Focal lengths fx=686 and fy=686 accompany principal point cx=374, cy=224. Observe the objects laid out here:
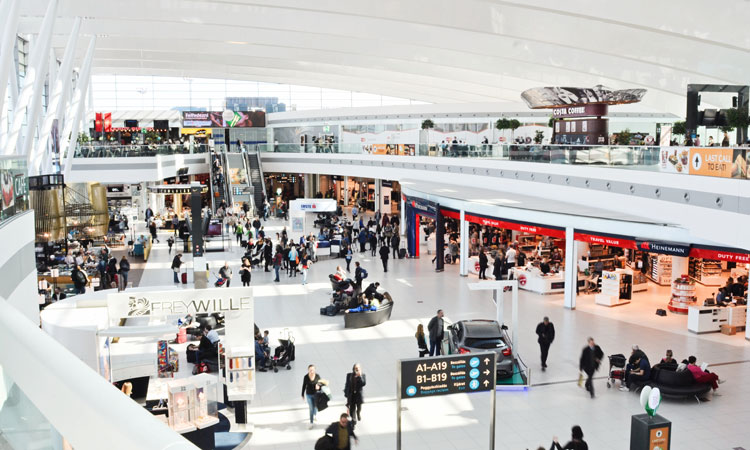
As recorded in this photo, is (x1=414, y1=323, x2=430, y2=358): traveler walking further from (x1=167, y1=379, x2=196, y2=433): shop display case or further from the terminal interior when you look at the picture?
(x1=167, y1=379, x2=196, y2=433): shop display case

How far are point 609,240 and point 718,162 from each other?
14.2ft

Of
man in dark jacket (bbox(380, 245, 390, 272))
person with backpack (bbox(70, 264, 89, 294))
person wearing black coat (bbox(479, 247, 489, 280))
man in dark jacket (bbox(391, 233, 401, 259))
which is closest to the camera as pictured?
person with backpack (bbox(70, 264, 89, 294))

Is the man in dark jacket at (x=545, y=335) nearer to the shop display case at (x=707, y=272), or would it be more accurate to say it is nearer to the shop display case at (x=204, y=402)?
the shop display case at (x=204, y=402)

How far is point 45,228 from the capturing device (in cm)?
1568

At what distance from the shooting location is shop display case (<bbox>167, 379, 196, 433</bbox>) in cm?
1021

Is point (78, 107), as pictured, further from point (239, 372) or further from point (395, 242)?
point (239, 372)

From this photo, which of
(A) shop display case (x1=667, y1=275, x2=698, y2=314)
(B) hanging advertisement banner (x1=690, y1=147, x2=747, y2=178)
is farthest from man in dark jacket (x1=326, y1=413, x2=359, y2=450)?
(A) shop display case (x1=667, y1=275, x2=698, y2=314)

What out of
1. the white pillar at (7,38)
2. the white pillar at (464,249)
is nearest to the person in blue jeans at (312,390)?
the white pillar at (7,38)

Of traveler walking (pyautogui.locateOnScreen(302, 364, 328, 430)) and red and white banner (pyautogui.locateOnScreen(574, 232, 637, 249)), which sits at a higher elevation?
red and white banner (pyautogui.locateOnScreen(574, 232, 637, 249))

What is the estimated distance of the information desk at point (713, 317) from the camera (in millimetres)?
16719

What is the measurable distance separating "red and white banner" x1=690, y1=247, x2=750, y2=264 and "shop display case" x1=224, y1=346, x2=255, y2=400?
38.5 feet

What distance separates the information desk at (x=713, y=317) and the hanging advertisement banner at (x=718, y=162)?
11.5 ft

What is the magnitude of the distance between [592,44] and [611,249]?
7.00 m

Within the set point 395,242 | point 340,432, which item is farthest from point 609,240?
point 340,432
